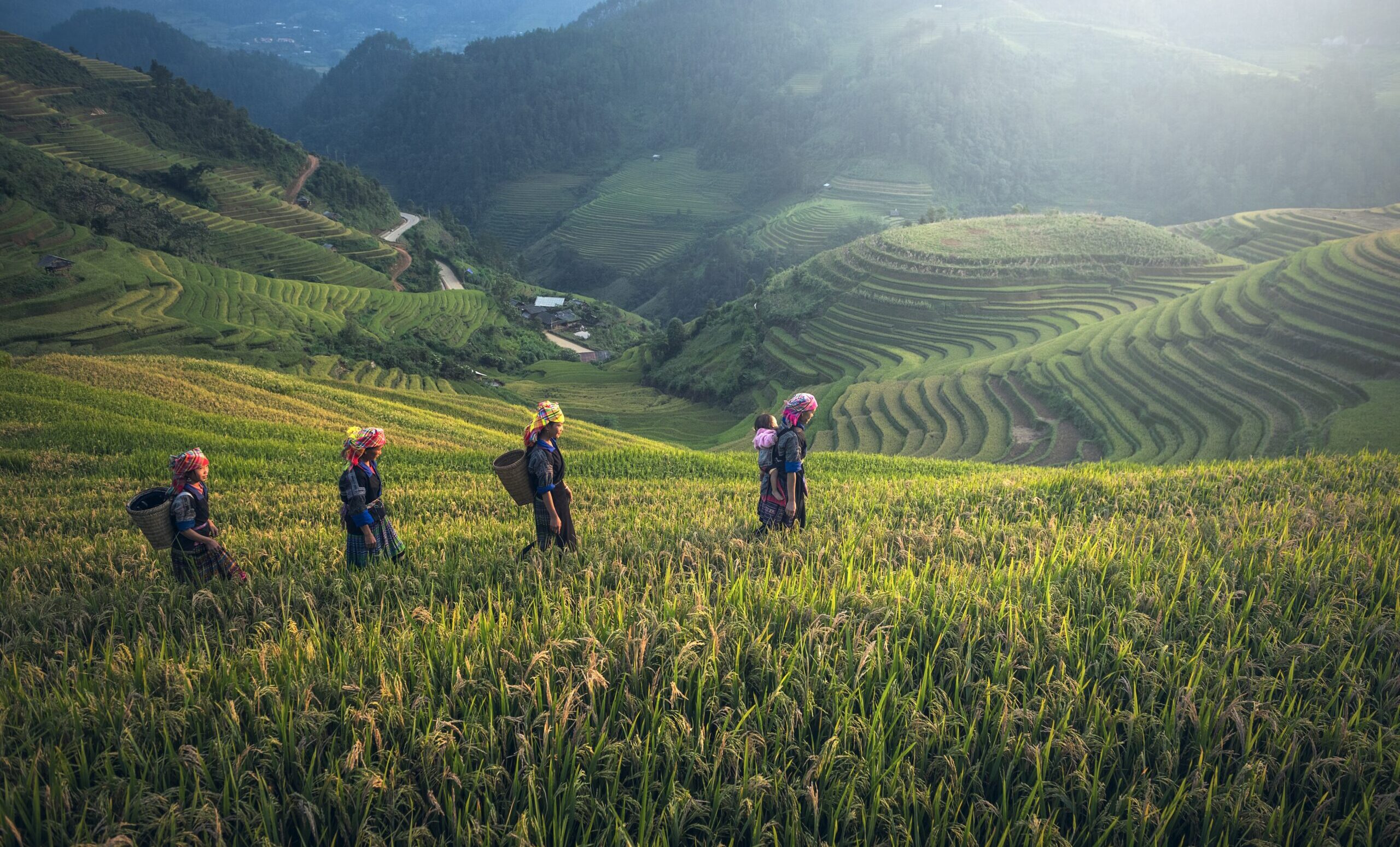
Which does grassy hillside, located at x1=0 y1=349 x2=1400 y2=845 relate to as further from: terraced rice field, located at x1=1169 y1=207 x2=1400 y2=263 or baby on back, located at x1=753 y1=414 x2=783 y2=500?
terraced rice field, located at x1=1169 y1=207 x2=1400 y2=263

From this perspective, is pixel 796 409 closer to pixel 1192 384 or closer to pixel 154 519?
pixel 154 519

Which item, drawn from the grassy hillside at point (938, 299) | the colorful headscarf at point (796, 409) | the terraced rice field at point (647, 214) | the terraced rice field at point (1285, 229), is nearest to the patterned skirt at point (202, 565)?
the colorful headscarf at point (796, 409)

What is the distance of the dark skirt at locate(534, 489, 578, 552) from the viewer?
6152 mm

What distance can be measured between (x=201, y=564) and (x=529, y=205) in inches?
6838

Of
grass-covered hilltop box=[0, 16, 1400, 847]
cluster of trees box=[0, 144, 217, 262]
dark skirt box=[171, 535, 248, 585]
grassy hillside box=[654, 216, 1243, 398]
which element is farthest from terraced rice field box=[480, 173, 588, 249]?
dark skirt box=[171, 535, 248, 585]

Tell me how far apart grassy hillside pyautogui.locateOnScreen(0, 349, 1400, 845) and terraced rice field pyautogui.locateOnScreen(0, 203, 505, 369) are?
3572cm

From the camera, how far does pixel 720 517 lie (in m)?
8.05

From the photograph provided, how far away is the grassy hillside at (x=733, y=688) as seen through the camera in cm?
288

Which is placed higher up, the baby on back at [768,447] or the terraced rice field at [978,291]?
the terraced rice field at [978,291]

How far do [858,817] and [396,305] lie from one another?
7103 cm

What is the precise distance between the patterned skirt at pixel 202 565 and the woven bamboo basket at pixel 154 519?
0.16 meters

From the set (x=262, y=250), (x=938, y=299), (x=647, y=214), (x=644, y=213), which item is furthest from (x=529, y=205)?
(x=938, y=299)

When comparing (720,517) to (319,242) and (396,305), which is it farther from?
(319,242)

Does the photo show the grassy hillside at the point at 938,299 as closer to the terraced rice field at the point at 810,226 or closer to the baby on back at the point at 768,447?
the terraced rice field at the point at 810,226
